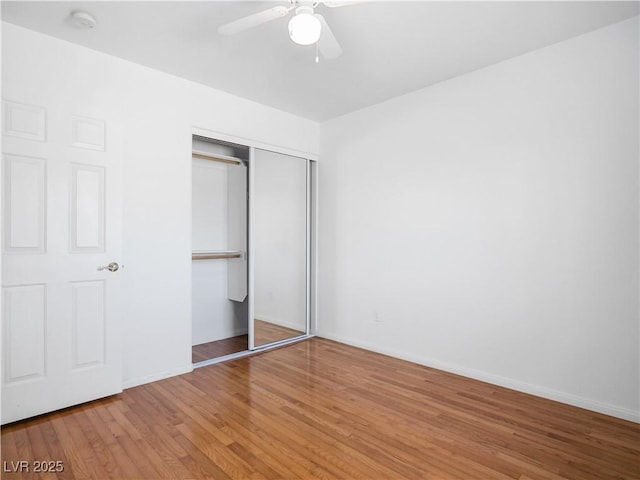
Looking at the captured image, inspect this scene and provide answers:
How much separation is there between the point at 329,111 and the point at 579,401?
3.44 m

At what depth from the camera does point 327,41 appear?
2.11 m

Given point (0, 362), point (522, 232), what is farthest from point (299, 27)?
point (0, 362)

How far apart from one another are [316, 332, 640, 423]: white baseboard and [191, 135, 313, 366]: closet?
1058mm

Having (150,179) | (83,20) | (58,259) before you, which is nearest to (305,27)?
(83,20)

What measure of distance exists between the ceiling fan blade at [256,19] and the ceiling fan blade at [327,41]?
0.20 m

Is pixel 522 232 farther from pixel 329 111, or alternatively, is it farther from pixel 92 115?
pixel 92 115

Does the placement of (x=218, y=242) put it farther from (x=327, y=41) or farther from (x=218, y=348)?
(x=327, y=41)

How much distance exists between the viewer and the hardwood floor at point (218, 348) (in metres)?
3.63

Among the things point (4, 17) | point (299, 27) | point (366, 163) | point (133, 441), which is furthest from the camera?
point (366, 163)

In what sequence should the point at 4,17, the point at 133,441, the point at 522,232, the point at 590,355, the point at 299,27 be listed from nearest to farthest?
the point at 299,27 < the point at 133,441 < the point at 4,17 < the point at 590,355 < the point at 522,232

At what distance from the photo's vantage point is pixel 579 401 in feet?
8.50

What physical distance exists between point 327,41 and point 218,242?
8.82 ft

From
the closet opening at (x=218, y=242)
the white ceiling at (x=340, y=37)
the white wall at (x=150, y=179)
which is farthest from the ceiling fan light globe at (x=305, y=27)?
the closet opening at (x=218, y=242)

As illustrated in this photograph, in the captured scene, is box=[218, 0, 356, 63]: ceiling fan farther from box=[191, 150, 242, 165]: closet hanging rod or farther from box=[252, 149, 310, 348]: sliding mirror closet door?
box=[191, 150, 242, 165]: closet hanging rod
